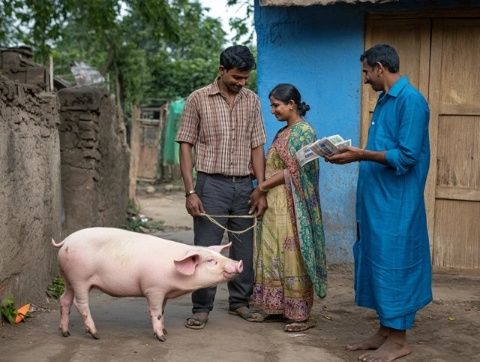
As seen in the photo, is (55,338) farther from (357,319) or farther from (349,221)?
(349,221)

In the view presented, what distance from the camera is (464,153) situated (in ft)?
20.6

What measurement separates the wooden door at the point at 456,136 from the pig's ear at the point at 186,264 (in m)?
2.83

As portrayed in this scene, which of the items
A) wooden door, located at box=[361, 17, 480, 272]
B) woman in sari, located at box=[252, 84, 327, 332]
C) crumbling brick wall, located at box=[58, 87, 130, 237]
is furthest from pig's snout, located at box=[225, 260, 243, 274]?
crumbling brick wall, located at box=[58, 87, 130, 237]

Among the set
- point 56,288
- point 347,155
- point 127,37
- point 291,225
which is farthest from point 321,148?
point 127,37

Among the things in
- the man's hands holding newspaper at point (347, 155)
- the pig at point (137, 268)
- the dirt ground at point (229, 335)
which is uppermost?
the man's hands holding newspaper at point (347, 155)

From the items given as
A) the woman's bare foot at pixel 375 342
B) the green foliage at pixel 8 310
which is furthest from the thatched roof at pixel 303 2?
the green foliage at pixel 8 310

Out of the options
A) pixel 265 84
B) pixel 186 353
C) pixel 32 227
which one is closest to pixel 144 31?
pixel 265 84

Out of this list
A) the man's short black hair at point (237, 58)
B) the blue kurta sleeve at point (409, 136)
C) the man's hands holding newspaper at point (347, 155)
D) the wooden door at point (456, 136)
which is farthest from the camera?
the wooden door at point (456, 136)

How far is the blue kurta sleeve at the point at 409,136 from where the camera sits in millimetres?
3834

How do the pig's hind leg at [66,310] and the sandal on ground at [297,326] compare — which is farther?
the sandal on ground at [297,326]

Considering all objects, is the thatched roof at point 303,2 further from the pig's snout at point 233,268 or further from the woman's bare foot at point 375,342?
the woman's bare foot at point 375,342

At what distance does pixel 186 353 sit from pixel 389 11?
3.59 meters

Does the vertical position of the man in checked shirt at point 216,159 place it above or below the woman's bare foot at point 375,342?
above

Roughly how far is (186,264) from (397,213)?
1245 millimetres
